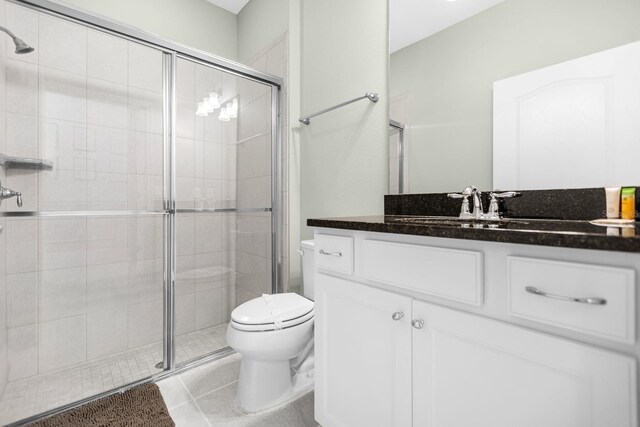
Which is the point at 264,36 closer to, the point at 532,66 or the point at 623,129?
the point at 532,66

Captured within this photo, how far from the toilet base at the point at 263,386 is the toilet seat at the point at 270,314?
210 mm

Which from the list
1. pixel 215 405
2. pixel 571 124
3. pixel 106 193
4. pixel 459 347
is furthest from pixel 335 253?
pixel 106 193

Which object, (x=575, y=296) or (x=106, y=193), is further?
(x=106, y=193)

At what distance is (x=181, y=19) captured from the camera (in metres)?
2.36

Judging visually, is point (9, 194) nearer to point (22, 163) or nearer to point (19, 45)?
point (22, 163)

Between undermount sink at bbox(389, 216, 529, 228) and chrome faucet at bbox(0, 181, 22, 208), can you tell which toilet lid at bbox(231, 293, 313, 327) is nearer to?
undermount sink at bbox(389, 216, 529, 228)

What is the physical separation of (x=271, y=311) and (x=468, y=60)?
1392 millimetres

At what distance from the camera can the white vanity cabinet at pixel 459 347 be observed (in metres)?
0.57

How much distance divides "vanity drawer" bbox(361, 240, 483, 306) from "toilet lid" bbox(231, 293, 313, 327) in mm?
588

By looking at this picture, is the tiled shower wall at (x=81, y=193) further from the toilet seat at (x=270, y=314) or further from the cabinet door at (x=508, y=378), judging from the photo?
the cabinet door at (x=508, y=378)

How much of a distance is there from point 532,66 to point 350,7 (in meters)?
1.11

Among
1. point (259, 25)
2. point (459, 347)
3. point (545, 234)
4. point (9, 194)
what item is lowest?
point (459, 347)

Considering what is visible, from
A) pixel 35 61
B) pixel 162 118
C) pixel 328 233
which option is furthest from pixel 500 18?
pixel 35 61

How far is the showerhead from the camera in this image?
1362mm
